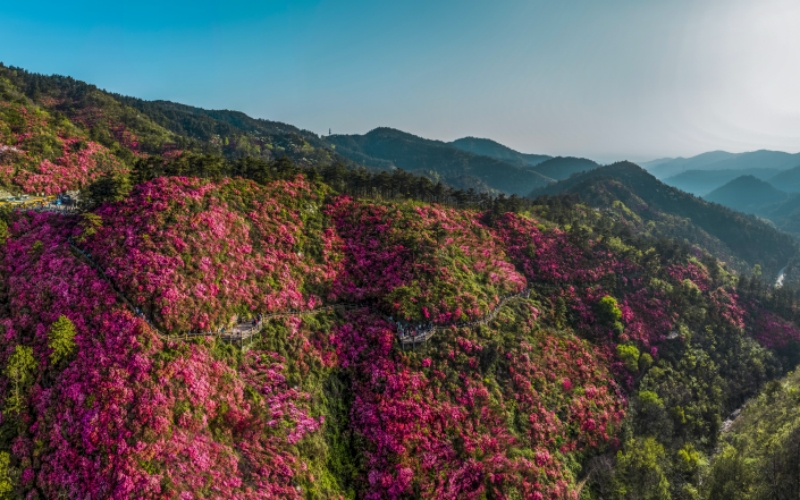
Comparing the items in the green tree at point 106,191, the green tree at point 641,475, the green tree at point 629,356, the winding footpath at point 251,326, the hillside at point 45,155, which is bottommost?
the green tree at point 641,475

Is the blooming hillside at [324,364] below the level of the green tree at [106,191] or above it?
below

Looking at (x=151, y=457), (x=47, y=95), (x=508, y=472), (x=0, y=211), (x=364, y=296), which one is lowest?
(x=508, y=472)

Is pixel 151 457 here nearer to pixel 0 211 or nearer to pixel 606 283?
pixel 0 211

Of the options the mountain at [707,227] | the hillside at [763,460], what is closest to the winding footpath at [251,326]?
the hillside at [763,460]

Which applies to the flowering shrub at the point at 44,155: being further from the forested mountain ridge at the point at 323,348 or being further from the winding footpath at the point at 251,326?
the winding footpath at the point at 251,326

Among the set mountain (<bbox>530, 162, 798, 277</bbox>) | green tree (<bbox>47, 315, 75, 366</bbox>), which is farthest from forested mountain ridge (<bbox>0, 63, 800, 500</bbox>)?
mountain (<bbox>530, 162, 798, 277</bbox>)

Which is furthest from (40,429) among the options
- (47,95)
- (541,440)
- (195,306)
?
(47,95)

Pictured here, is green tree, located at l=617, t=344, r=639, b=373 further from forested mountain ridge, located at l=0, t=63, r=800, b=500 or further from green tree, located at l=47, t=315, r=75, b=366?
green tree, located at l=47, t=315, r=75, b=366
